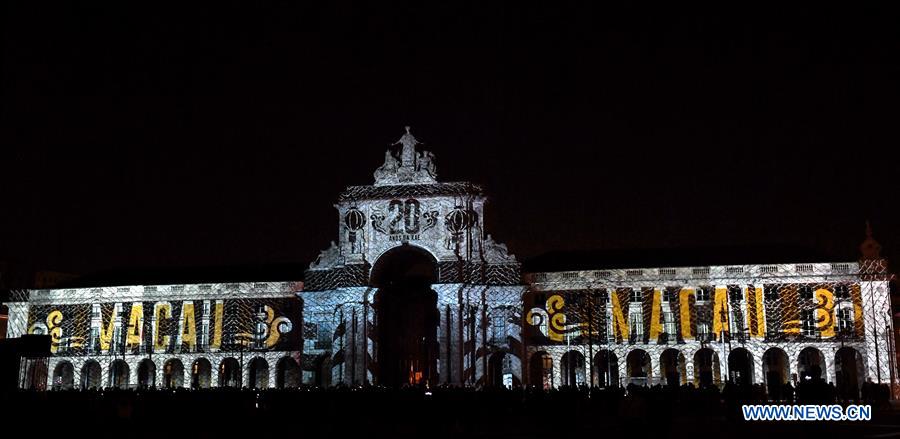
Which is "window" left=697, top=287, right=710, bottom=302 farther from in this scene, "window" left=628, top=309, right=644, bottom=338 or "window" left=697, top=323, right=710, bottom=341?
"window" left=628, top=309, right=644, bottom=338

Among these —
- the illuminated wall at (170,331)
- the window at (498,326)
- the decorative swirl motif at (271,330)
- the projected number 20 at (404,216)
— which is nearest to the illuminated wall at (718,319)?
the window at (498,326)

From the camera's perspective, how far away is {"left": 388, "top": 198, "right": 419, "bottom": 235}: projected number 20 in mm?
73875

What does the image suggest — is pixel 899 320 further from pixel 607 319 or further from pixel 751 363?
pixel 607 319

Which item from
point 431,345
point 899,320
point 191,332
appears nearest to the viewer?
point 191,332

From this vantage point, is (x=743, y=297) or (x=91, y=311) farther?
(x=91, y=311)

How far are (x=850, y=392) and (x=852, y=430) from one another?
26088 mm

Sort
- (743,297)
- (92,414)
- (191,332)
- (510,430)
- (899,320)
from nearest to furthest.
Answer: (92,414) < (510,430) < (743,297) < (191,332) < (899,320)

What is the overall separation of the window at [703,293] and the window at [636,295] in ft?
12.4

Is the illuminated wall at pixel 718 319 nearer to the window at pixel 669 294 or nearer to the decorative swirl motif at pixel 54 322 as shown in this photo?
the window at pixel 669 294

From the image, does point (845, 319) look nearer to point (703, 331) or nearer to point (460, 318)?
point (703, 331)

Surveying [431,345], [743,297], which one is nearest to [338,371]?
[431,345]

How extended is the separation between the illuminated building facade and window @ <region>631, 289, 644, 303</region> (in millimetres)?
68

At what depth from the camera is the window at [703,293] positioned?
70.4 meters

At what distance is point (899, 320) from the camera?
88688 millimetres
